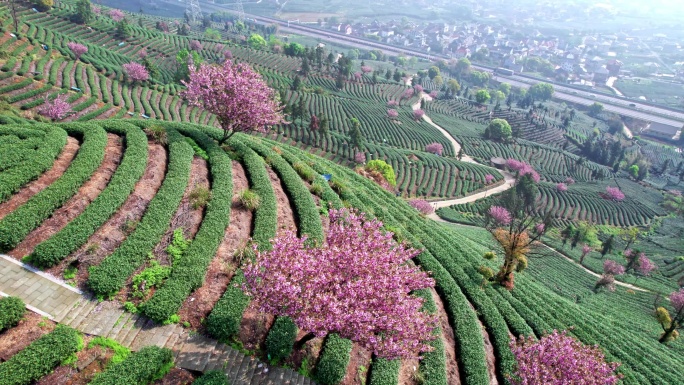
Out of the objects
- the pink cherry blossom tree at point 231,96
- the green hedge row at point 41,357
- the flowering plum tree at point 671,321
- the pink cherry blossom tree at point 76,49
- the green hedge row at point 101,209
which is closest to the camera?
the green hedge row at point 41,357

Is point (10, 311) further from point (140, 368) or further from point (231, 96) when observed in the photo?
point (231, 96)

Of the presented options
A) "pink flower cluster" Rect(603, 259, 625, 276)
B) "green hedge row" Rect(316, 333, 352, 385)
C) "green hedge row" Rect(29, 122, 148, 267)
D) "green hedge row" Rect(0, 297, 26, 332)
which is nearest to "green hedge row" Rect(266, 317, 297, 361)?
"green hedge row" Rect(316, 333, 352, 385)

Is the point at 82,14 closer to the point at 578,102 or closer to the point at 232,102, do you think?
the point at 232,102

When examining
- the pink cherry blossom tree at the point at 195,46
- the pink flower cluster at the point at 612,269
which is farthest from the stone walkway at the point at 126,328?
the pink cherry blossom tree at the point at 195,46

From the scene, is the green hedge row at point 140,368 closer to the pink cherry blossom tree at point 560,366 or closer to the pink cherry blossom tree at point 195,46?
the pink cherry blossom tree at point 560,366

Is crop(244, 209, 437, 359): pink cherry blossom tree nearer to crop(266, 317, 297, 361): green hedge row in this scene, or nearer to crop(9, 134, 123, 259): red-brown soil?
crop(266, 317, 297, 361): green hedge row

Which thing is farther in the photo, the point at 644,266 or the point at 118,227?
the point at 644,266

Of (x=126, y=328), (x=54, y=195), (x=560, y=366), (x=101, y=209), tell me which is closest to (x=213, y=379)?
(x=126, y=328)
